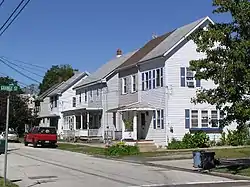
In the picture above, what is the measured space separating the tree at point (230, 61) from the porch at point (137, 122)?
58.8 feet

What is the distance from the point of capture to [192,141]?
35.0m

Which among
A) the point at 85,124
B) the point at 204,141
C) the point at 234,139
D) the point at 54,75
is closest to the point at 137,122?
the point at 204,141

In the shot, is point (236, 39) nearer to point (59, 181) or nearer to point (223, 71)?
point (223, 71)

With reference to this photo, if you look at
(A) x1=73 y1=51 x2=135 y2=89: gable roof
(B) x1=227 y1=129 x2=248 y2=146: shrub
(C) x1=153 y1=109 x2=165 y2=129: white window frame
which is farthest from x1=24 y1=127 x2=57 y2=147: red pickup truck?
(B) x1=227 y1=129 x2=248 y2=146: shrub

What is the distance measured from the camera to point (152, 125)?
37750 millimetres

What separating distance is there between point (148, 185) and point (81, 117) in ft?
129

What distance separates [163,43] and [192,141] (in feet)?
32.3

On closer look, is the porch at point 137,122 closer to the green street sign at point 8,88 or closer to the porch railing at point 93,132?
the porch railing at point 93,132

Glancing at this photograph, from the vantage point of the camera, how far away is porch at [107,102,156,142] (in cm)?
3775

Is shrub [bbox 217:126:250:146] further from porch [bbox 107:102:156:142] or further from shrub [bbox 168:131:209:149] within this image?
porch [bbox 107:102:156:142]

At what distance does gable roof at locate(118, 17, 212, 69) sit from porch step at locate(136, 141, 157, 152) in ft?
22.3

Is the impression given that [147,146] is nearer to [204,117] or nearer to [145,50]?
[204,117]

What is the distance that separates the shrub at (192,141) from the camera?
114ft

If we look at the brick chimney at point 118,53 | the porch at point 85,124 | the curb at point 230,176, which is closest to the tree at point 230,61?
the curb at point 230,176
